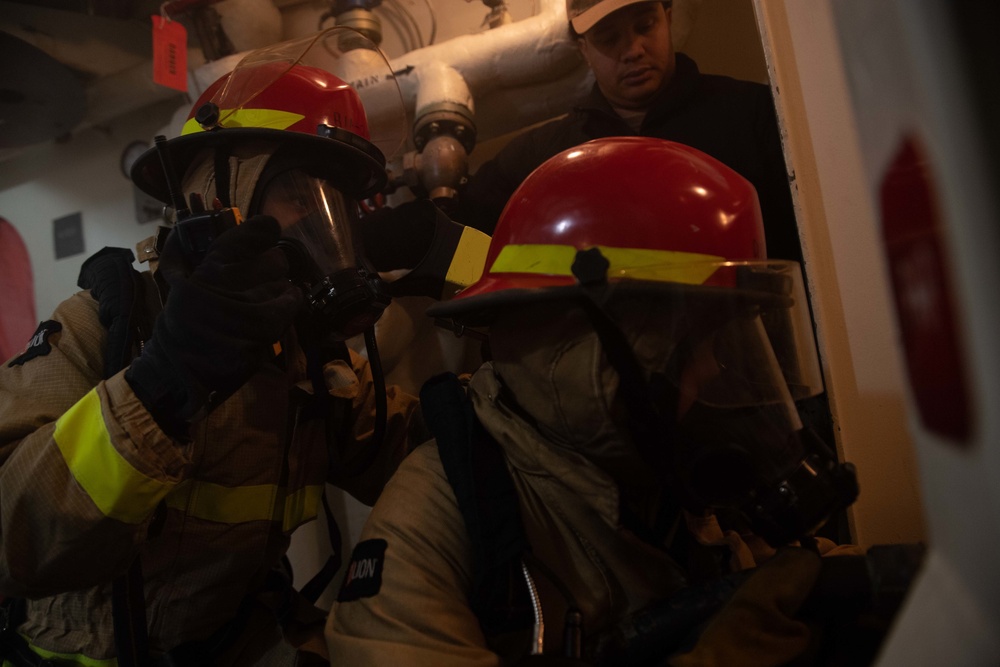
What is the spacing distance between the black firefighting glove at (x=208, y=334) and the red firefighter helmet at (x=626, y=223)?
28 centimetres

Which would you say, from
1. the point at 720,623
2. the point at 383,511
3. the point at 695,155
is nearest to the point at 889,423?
the point at 720,623

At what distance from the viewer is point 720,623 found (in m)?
0.74

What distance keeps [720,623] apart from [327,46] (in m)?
1.51

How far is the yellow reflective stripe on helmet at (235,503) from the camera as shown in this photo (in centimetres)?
112

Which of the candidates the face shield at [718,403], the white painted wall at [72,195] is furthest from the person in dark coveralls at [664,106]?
the white painted wall at [72,195]

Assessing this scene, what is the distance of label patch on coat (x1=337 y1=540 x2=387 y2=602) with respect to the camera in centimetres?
86

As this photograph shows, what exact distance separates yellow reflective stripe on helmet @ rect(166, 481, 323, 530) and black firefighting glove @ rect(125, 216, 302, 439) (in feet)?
0.78

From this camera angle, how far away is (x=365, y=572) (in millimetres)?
880

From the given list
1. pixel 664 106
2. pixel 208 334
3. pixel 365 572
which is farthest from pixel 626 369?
pixel 664 106

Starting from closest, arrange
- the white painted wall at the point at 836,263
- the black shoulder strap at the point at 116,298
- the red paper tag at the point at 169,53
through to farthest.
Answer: the white painted wall at the point at 836,263 → the black shoulder strap at the point at 116,298 → the red paper tag at the point at 169,53

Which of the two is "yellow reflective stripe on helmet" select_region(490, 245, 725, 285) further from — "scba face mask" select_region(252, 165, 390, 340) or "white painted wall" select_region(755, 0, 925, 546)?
"scba face mask" select_region(252, 165, 390, 340)

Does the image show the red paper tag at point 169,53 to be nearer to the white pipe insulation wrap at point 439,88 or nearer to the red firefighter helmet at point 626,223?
the white pipe insulation wrap at point 439,88

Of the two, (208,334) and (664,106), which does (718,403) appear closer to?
(208,334)

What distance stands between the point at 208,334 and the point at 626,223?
0.61m
